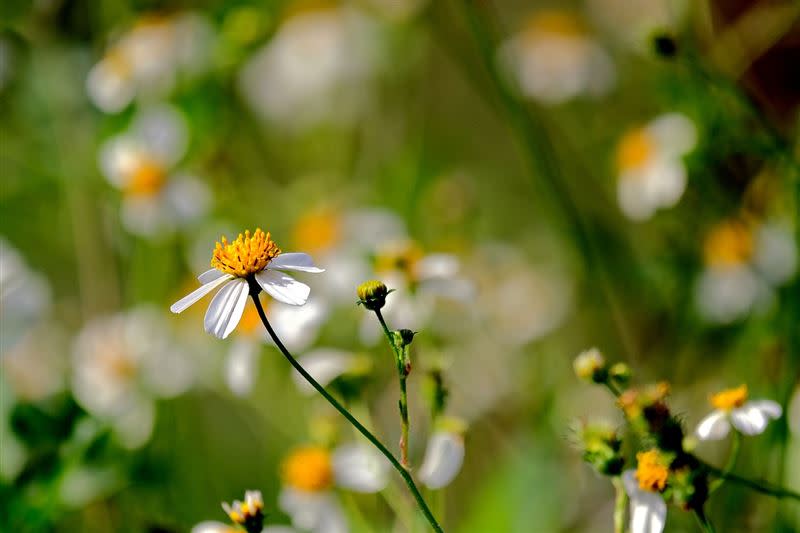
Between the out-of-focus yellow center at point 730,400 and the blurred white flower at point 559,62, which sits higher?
the blurred white flower at point 559,62

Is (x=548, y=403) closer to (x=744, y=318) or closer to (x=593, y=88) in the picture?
(x=744, y=318)

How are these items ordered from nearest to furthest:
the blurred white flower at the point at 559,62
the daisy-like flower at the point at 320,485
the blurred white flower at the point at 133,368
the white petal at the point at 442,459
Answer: the white petal at the point at 442,459 < the daisy-like flower at the point at 320,485 < the blurred white flower at the point at 133,368 < the blurred white flower at the point at 559,62

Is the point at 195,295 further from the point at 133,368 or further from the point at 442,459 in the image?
the point at 133,368

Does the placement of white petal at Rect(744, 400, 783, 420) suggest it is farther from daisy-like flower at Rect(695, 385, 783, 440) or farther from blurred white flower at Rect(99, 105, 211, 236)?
blurred white flower at Rect(99, 105, 211, 236)

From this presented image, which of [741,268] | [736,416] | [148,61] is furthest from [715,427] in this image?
[148,61]

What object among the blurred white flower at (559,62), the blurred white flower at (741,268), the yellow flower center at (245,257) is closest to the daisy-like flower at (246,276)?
the yellow flower center at (245,257)

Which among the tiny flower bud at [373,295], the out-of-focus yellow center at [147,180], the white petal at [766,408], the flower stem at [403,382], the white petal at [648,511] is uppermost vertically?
the out-of-focus yellow center at [147,180]

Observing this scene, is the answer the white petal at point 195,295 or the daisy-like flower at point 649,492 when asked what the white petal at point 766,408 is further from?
the white petal at point 195,295
